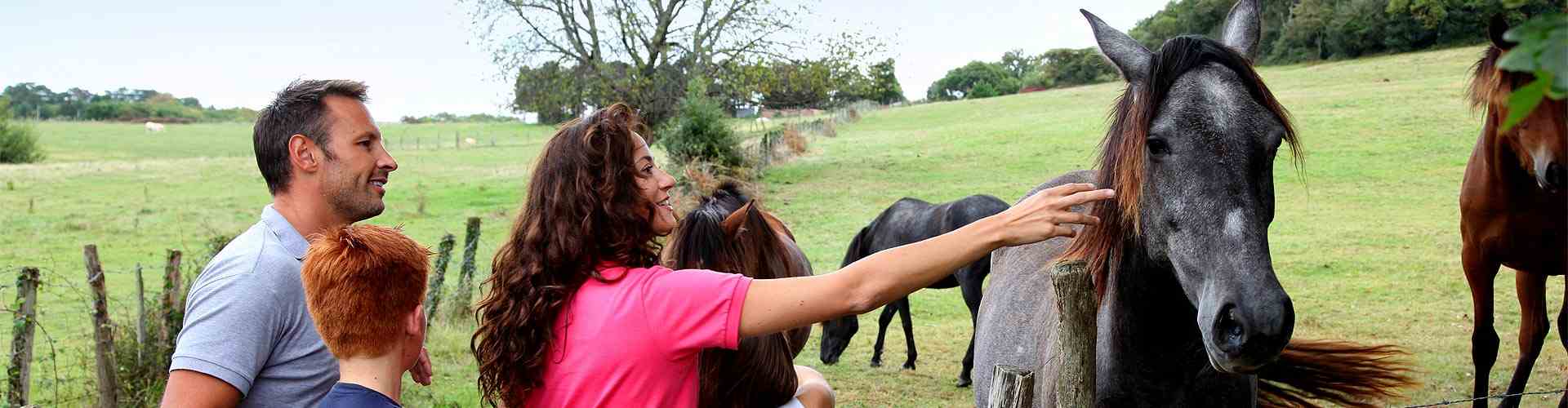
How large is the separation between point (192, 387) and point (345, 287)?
0.49 m

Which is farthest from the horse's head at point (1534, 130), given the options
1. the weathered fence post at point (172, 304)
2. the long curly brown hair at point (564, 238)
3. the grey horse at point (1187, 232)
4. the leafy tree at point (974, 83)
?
the leafy tree at point (974, 83)

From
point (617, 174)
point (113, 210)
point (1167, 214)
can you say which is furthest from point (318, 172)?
point (113, 210)

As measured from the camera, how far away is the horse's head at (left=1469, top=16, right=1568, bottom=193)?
4.07 m

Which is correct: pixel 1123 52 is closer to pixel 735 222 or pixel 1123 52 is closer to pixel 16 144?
pixel 735 222

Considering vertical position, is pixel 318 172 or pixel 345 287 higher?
pixel 318 172

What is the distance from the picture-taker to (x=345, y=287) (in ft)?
6.59

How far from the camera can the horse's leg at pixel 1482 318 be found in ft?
17.7

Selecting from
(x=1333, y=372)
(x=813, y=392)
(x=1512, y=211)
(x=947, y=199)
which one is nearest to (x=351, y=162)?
(x=813, y=392)

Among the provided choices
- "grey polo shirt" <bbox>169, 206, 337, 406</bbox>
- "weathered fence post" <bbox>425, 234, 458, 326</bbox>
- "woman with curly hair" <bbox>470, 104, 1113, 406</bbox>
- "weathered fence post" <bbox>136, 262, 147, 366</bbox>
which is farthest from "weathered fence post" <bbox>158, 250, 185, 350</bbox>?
"woman with curly hair" <bbox>470, 104, 1113, 406</bbox>

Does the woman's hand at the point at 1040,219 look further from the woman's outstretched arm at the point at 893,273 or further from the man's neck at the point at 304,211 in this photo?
the man's neck at the point at 304,211

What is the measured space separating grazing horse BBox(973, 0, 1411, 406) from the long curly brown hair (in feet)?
3.81

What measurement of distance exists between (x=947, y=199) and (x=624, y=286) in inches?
674

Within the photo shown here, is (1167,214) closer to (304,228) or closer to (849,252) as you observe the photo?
(304,228)

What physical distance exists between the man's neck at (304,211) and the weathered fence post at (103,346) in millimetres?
4223
